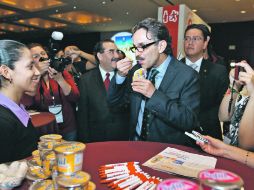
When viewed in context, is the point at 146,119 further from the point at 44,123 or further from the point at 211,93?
the point at 211,93

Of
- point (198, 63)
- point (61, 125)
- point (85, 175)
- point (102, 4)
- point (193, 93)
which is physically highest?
point (102, 4)

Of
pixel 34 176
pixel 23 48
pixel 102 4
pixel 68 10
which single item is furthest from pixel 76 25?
pixel 34 176

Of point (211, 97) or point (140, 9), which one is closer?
point (211, 97)

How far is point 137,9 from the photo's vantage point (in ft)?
29.4

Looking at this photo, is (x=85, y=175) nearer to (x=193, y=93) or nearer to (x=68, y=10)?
(x=193, y=93)

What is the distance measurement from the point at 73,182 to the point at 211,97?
2.25 m

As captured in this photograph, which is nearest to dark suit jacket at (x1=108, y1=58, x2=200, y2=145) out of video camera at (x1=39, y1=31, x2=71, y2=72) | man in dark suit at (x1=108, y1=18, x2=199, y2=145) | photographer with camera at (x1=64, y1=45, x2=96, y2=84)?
man in dark suit at (x1=108, y1=18, x2=199, y2=145)

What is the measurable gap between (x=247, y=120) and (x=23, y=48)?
5.07ft

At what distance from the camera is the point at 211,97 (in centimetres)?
271

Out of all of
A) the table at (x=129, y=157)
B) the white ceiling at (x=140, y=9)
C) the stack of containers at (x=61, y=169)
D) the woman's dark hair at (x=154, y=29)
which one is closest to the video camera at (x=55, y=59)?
the woman's dark hair at (x=154, y=29)

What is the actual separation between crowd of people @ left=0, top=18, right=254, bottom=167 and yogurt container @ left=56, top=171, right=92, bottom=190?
0.67 meters

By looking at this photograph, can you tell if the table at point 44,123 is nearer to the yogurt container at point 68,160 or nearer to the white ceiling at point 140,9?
the yogurt container at point 68,160

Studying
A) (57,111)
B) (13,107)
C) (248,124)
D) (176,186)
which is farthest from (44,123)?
(176,186)

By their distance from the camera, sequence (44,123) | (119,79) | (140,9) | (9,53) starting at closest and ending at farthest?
(9,53) < (119,79) < (44,123) < (140,9)
